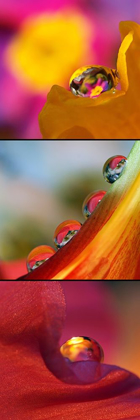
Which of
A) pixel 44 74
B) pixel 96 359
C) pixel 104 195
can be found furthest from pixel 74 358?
pixel 44 74

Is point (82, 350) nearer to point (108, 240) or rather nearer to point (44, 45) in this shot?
point (108, 240)

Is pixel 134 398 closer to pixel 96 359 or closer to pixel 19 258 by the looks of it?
pixel 96 359

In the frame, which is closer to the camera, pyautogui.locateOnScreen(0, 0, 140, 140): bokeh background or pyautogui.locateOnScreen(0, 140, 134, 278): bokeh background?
pyautogui.locateOnScreen(0, 140, 134, 278): bokeh background

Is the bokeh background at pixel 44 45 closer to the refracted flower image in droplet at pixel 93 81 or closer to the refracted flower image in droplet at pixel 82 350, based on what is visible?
the refracted flower image in droplet at pixel 93 81

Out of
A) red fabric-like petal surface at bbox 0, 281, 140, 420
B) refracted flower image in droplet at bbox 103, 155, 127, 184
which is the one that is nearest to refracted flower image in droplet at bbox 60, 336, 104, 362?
red fabric-like petal surface at bbox 0, 281, 140, 420

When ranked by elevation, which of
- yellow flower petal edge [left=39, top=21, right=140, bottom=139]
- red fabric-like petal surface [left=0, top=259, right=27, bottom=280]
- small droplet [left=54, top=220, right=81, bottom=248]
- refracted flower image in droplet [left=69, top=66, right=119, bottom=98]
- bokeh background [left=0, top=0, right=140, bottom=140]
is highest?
bokeh background [left=0, top=0, right=140, bottom=140]

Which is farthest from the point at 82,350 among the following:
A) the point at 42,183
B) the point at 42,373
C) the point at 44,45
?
the point at 44,45

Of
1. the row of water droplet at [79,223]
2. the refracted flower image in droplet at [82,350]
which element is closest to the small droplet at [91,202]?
the row of water droplet at [79,223]

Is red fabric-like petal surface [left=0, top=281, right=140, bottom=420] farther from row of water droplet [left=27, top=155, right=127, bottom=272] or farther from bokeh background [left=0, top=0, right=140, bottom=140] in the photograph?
bokeh background [left=0, top=0, right=140, bottom=140]
